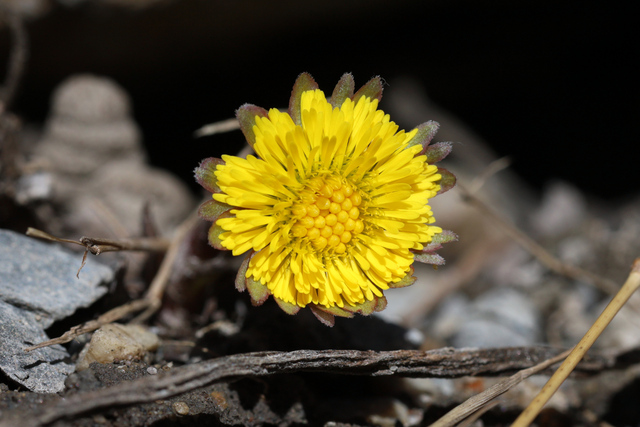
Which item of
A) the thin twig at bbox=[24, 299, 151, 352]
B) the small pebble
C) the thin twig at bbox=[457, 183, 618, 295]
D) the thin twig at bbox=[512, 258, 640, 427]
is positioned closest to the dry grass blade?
the thin twig at bbox=[512, 258, 640, 427]

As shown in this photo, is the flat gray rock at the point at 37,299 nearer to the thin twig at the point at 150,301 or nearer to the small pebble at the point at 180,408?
the thin twig at the point at 150,301

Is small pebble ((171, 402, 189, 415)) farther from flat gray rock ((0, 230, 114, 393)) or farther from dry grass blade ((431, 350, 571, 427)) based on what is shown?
dry grass blade ((431, 350, 571, 427))

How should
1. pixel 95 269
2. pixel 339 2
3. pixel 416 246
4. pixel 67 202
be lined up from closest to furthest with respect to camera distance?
pixel 416 246 < pixel 95 269 < pixel 67 202 < pixel 339 2

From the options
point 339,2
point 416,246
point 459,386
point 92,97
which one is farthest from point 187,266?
point 339,2

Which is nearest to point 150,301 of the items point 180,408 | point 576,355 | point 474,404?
point 180,408

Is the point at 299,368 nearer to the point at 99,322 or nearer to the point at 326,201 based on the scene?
the point at 326,201

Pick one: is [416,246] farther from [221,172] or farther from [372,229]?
[221,172]

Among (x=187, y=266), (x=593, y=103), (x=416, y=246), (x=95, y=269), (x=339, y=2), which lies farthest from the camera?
(x=593, y=103)
